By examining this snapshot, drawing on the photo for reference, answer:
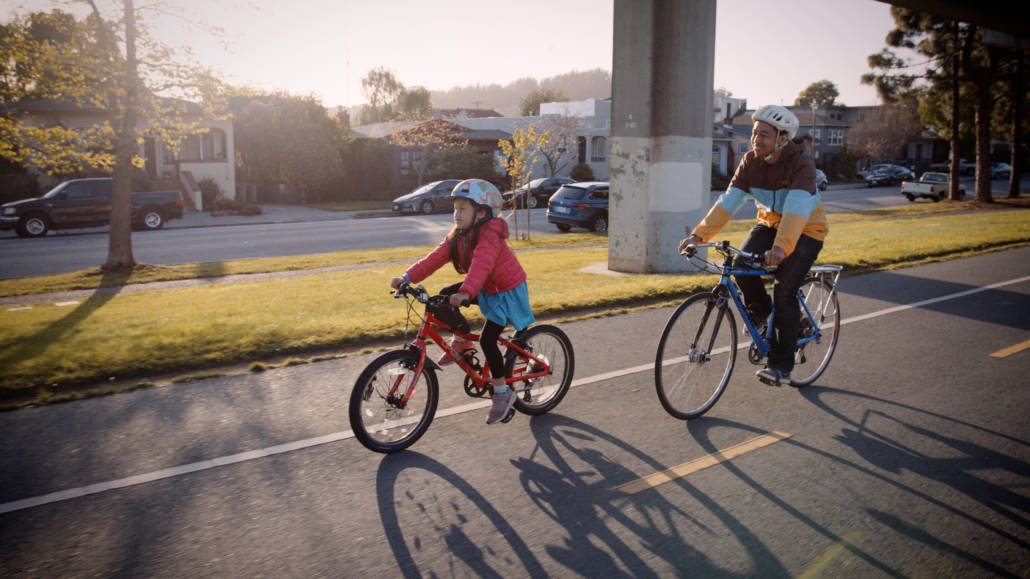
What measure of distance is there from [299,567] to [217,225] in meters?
27.5

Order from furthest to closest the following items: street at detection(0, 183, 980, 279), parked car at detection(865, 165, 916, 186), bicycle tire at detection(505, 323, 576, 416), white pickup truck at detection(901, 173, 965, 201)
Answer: parked car at detection(865, 165, 916, 186) < white pickup truck at detection(901, 173, 965, 201) < street at detection(0, 183, 980, 279) < bicycle tire at detection(505, 323, 576, 416)

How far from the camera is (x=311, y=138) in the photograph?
126 feet

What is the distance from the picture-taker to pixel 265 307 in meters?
9.61

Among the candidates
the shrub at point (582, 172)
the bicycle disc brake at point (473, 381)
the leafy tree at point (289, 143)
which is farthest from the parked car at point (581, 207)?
the shrub at point (582, 172)

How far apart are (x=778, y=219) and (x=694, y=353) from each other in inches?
51.2

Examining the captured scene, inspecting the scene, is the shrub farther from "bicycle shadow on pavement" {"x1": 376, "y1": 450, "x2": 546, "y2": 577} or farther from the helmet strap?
"bicycle shadow on pavement" {"x1": 376, "y1": 450, "x2": 546, "y2": 577}

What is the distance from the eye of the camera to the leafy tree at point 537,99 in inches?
3513

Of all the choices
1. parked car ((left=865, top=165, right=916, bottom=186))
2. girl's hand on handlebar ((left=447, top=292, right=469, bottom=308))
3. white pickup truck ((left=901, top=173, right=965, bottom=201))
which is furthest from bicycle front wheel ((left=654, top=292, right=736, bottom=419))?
parked car ((left=865, top=165, right=916, bottom=186))

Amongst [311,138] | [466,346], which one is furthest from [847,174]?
[466,346]

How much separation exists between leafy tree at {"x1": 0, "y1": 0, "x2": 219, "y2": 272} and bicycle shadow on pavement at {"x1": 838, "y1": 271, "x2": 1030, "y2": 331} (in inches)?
522

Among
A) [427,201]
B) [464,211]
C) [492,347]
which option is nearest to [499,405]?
[492,347]

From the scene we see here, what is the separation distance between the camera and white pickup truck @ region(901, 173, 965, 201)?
3800 centimetres

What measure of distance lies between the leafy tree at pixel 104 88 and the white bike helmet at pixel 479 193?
1166 centimetres

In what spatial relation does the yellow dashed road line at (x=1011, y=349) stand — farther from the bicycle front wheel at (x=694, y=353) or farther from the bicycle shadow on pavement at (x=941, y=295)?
the bicycle front wheel at (x=694, y=353)
